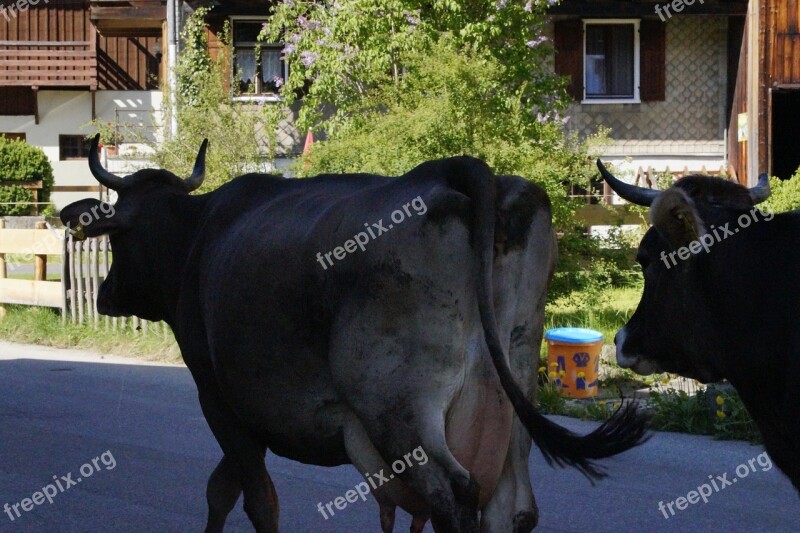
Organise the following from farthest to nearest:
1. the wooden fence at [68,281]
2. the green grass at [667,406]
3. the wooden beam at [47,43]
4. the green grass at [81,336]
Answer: the wooden beam at [47,43] → the wooden fence at [68,281] → the green grass at [81,336] → the green grass at [667,406]

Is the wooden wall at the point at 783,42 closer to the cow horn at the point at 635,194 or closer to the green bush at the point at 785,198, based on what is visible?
the green bush at the point at 785,198

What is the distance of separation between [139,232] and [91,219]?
30cm

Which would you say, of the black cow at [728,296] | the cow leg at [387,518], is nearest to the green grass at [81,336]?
the cow leg at [387,518]

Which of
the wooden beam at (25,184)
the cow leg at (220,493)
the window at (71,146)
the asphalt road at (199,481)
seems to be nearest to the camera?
the cow leg at (220,493)

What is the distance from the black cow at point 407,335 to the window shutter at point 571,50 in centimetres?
2072

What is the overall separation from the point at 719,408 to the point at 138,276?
4.86 m

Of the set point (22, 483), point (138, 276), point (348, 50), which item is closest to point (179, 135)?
point (348, 50)

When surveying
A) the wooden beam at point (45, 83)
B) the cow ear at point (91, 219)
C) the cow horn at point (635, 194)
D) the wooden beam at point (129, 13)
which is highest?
the wooden beam at point (129, 13)

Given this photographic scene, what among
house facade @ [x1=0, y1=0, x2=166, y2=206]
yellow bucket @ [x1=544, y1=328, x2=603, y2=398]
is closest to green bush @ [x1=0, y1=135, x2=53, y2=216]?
house facade @ [x1=0, y1=0, x2=166, y2=206]

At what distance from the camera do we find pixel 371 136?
13.1 meters

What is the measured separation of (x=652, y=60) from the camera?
25094mm

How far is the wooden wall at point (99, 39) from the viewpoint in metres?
35.5

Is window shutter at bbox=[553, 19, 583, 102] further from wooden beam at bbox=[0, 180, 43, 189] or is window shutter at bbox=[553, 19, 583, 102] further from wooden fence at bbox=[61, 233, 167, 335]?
wooden beam at bbox=[0, 180, 43, 189]

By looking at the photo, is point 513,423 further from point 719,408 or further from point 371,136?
point 371,136
